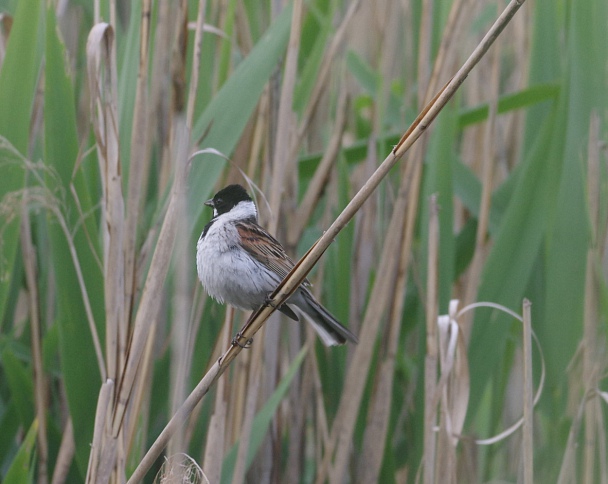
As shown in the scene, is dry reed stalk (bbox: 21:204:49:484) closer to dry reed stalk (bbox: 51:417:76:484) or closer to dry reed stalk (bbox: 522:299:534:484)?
dry reed stalk (bbox: 51:417:76:484)

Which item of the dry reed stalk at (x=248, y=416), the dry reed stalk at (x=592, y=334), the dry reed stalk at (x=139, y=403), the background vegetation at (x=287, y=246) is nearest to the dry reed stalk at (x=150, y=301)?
the background vegetation at (x=287, y=246)

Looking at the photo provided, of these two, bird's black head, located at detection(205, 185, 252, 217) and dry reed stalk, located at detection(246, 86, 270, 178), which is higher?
dry reed stalk, located at detection(246, 86, 270, 178)

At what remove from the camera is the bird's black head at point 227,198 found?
6.35ft

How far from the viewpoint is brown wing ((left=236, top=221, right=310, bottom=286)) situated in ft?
6.09

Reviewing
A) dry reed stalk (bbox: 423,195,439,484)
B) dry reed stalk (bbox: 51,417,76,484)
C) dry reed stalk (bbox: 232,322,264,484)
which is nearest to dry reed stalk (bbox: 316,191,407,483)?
dry reed stalk (bbox: 423,195,439,484)

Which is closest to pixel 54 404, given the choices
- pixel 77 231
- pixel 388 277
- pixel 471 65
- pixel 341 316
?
pixel 77 231

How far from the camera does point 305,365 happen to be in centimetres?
216

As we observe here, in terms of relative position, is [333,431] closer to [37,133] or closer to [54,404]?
[54,404]

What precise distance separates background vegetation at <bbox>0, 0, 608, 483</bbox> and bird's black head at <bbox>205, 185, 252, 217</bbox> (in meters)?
0.06

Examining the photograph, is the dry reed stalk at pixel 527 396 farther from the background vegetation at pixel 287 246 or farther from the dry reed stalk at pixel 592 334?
the dry reed stalk at pixel 592 334

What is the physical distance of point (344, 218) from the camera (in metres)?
1.17

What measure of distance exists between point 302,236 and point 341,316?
0.85ft

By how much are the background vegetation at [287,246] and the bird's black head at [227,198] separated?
63 millimetres

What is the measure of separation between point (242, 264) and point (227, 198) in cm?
21
